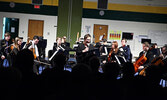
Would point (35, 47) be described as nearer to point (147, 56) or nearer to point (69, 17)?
point (147, 56)

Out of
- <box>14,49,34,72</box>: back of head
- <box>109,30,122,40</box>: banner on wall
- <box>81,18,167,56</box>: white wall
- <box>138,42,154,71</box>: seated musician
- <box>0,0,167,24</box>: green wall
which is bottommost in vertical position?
<box>138,42,154,71</box>: seated musician

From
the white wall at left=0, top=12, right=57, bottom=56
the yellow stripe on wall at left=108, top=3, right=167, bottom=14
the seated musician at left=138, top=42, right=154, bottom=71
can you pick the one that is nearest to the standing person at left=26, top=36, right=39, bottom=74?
the seated musician at left=138, top=42, right=154, bottom=71

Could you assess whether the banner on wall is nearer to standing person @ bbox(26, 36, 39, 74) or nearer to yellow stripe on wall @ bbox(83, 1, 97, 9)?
yellow stripe on wall @ bbox(83, 1, 97, 9)

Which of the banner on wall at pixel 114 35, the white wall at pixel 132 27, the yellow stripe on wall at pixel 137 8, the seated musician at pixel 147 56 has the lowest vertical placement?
the seated musician at pixel 147 56

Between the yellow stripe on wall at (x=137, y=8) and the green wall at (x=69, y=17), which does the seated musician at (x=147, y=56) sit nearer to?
the green wall at (x=69, y=17)

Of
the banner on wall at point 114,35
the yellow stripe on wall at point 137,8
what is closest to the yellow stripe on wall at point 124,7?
the yellow stripe on wall at point 137,8

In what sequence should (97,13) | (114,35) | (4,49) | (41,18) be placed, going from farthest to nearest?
(114,35), (97,13), (41,18), (4,49)

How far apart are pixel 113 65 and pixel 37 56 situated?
5.32m

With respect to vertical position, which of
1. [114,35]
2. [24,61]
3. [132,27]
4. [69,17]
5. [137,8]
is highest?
[137,8]

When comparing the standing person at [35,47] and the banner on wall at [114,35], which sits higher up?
the banner on wall at [114,35]

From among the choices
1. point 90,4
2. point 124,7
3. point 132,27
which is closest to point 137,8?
point 124,7

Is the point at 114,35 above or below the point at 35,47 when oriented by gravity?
above

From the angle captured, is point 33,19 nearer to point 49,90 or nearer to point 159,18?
point 159,18

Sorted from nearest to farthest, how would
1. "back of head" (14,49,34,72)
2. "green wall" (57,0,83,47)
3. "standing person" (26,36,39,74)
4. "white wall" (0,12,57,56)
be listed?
"back of head" (14,49,34,72), "standing person" (26,36,39,74), "green wall" (57,0,83,47), "white wall" (0,12,57,56)
